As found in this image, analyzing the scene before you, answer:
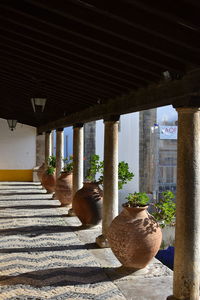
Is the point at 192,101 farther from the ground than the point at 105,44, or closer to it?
closer to it

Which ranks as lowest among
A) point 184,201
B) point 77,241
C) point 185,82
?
point 77,241

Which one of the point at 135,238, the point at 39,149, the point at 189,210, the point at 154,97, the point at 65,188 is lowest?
the point at 135,238

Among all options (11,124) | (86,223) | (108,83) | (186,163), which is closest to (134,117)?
(11,124)

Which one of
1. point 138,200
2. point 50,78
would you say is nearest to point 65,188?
point 50,78

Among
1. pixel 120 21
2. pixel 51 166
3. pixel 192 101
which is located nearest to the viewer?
pixel 120 21

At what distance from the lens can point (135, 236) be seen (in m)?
4.87

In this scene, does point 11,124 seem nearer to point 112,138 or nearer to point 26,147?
point 26,147

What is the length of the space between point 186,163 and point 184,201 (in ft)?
1.30

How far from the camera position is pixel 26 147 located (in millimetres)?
16812

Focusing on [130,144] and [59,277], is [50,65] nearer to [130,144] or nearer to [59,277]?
[59,277]

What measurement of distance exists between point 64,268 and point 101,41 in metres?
3.08

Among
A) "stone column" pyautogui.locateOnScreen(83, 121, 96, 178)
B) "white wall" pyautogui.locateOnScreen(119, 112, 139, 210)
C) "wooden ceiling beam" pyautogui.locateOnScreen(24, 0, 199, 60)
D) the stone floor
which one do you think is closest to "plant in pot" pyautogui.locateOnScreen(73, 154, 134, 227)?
the stone floor

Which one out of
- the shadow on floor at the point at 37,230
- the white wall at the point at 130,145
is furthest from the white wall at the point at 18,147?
the shadow on floor at the point at 37,230

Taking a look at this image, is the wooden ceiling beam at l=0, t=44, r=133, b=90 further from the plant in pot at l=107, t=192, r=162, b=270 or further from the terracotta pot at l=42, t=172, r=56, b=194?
the terracotta pot at l=42, t=172, r=56, b=194
